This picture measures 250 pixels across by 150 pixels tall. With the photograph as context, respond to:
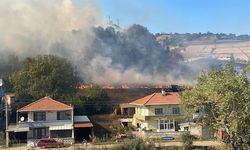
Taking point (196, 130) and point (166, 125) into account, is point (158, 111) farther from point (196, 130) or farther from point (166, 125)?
point (196, 130)

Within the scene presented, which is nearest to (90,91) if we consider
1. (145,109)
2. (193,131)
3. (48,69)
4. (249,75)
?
(48,69)

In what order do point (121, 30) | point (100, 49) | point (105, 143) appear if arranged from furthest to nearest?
point (121, 30)
point (100, 49)
point (105, 143)

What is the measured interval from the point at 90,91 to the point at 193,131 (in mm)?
18220

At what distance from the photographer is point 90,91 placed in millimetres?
61719

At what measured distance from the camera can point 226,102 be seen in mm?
29156

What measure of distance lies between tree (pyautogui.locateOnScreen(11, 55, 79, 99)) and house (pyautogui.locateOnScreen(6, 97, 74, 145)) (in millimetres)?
8005

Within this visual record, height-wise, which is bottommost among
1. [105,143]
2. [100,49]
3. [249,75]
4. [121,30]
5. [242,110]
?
[105,143]

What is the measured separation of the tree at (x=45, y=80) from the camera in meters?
56.0

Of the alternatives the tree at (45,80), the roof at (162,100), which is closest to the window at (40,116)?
the tree at (45,80)

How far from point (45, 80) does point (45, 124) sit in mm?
9341

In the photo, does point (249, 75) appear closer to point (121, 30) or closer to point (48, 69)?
point (48, 69)

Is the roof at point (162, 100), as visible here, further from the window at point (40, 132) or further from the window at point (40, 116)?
the window at point (40, 132)

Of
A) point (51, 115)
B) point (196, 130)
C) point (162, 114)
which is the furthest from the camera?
point (162, 114)

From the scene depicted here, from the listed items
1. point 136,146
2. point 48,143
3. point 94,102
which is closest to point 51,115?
point 48,143
